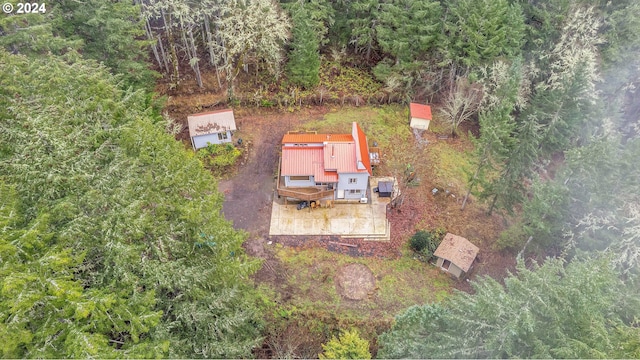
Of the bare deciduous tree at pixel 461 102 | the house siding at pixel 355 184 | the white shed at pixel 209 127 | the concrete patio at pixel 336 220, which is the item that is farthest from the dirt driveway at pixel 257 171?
the bare deciduous tree at pixel 461 102

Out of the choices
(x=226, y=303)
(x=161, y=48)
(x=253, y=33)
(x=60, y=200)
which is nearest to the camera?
(x=60, y=200)

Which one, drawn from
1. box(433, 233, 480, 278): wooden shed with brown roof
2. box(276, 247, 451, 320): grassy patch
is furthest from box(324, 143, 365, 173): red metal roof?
box(433, 233, 480, 278): wooden shed with brown roof

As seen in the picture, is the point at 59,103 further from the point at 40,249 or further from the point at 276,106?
the point at 276,106

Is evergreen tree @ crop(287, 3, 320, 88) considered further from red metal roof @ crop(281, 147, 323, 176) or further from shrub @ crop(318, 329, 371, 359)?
shrub @ crop(318, 329, 371, 359)

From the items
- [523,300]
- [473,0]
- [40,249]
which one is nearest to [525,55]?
[473,0]

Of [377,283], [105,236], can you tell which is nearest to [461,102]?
[377,283]

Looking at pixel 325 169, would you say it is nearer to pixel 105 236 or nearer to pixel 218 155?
pixel 218 155

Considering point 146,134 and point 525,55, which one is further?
point 525,55
